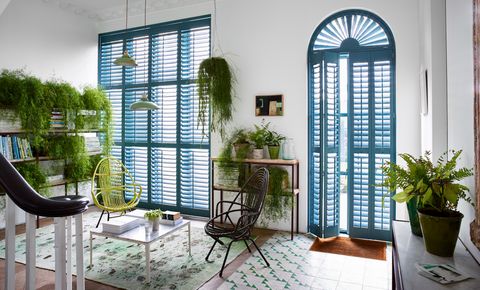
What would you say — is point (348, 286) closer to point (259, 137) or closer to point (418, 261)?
point (418, 261)

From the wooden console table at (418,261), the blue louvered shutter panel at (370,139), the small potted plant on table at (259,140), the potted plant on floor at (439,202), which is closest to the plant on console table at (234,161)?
the small potted plant on table at (259,140)

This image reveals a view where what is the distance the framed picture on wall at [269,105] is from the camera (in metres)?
4.70

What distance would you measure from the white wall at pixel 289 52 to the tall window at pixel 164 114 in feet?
1.34

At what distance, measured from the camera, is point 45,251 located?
3.87 metres

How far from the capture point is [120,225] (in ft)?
11.0

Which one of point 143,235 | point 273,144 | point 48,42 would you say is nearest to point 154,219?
point 143,235

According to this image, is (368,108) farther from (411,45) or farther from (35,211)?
(35,211)

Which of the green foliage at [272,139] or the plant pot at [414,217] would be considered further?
the green foliage at [272,139]

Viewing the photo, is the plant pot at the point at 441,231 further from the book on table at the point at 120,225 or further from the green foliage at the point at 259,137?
the green foliage at the point at 259,137

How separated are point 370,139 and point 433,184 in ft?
8.03

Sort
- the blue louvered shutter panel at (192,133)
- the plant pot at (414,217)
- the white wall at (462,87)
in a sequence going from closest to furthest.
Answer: the white wall at (462,87), the plant pot at (414,217), the blue louvered shutter panel at (192,133)

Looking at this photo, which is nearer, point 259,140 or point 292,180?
point 292,180

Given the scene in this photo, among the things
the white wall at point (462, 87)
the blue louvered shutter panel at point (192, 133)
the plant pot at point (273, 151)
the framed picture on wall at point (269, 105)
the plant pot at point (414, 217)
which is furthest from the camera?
the blue louvered shutter panel at point (192, 133)

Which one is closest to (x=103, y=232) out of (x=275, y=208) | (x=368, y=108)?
(x=275, y=208)
